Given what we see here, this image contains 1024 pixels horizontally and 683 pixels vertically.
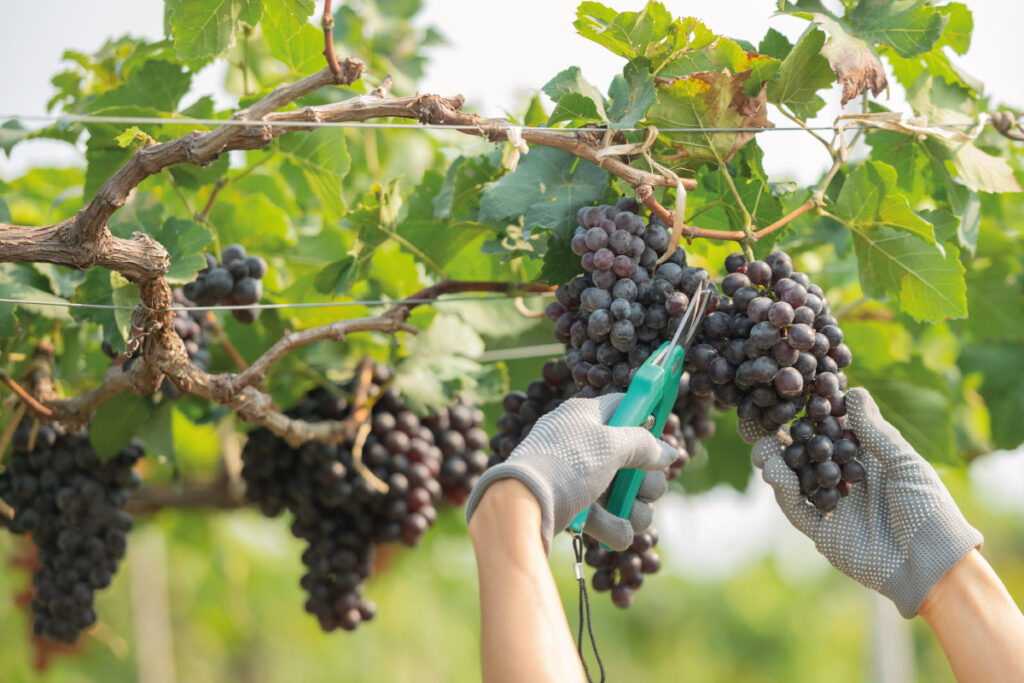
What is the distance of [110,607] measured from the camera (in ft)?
17.2

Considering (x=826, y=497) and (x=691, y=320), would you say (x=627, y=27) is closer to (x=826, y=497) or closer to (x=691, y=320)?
(x=691, y=320)

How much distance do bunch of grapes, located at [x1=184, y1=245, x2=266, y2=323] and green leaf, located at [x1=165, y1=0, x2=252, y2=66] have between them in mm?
300

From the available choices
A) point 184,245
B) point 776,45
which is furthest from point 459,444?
point 776,45

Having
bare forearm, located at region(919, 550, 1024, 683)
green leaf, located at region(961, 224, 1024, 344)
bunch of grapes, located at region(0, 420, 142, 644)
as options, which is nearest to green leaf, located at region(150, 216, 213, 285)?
bunch of grapes, located at region(0, 420, 142, 644)

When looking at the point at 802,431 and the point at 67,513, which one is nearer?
the point at 802,431

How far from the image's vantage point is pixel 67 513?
1.42 m

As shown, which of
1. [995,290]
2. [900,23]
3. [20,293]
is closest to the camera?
[900,23]

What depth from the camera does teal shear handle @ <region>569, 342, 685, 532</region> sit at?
0.87 metres

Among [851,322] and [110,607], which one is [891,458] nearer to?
[851,322]

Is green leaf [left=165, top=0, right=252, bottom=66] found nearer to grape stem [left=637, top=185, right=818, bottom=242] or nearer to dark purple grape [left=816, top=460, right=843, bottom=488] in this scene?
grape stem [left=637, top=185, right=818, bottom=242]

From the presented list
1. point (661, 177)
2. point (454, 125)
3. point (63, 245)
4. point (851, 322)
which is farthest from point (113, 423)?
point (851, 322)

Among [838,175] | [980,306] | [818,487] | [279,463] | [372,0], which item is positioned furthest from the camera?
[372,0]

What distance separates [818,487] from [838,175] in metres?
0.62

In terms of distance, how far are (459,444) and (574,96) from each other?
2.44 ft
